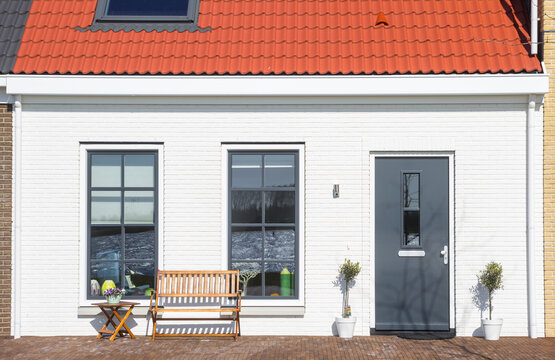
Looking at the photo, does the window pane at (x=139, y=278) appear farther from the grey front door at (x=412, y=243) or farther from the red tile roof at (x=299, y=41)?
the grey front door at (x=412, y=243)

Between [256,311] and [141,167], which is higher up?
[141,167]

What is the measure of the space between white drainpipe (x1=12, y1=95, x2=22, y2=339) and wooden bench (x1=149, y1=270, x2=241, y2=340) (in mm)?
1932

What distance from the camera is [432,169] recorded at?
1044cm

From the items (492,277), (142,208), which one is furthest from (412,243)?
(142,208)

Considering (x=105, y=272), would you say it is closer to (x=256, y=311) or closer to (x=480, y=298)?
(x=256, y=311)

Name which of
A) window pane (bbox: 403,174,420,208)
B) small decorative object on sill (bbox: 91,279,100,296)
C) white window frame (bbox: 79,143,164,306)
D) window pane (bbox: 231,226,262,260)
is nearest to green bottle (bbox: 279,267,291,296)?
window pane (bbox: 231,226,262,260)

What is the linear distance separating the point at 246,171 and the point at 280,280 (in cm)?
166

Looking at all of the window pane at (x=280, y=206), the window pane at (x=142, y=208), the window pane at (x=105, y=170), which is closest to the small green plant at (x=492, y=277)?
the window pane at (x=280, y=206)

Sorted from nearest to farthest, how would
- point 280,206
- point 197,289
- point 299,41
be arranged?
point 197,289 → point 280,206 → point 299,41

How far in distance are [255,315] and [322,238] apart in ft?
4.80

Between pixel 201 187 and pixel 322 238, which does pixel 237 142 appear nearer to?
pixel 201 187

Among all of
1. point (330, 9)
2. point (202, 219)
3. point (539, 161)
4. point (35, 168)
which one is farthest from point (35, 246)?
point (539, 161)

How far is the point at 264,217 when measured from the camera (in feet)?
34.5

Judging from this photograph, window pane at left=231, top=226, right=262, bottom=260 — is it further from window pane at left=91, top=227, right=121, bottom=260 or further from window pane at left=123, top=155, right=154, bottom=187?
window pane at left=91, top=227, right=121, bottom=260
